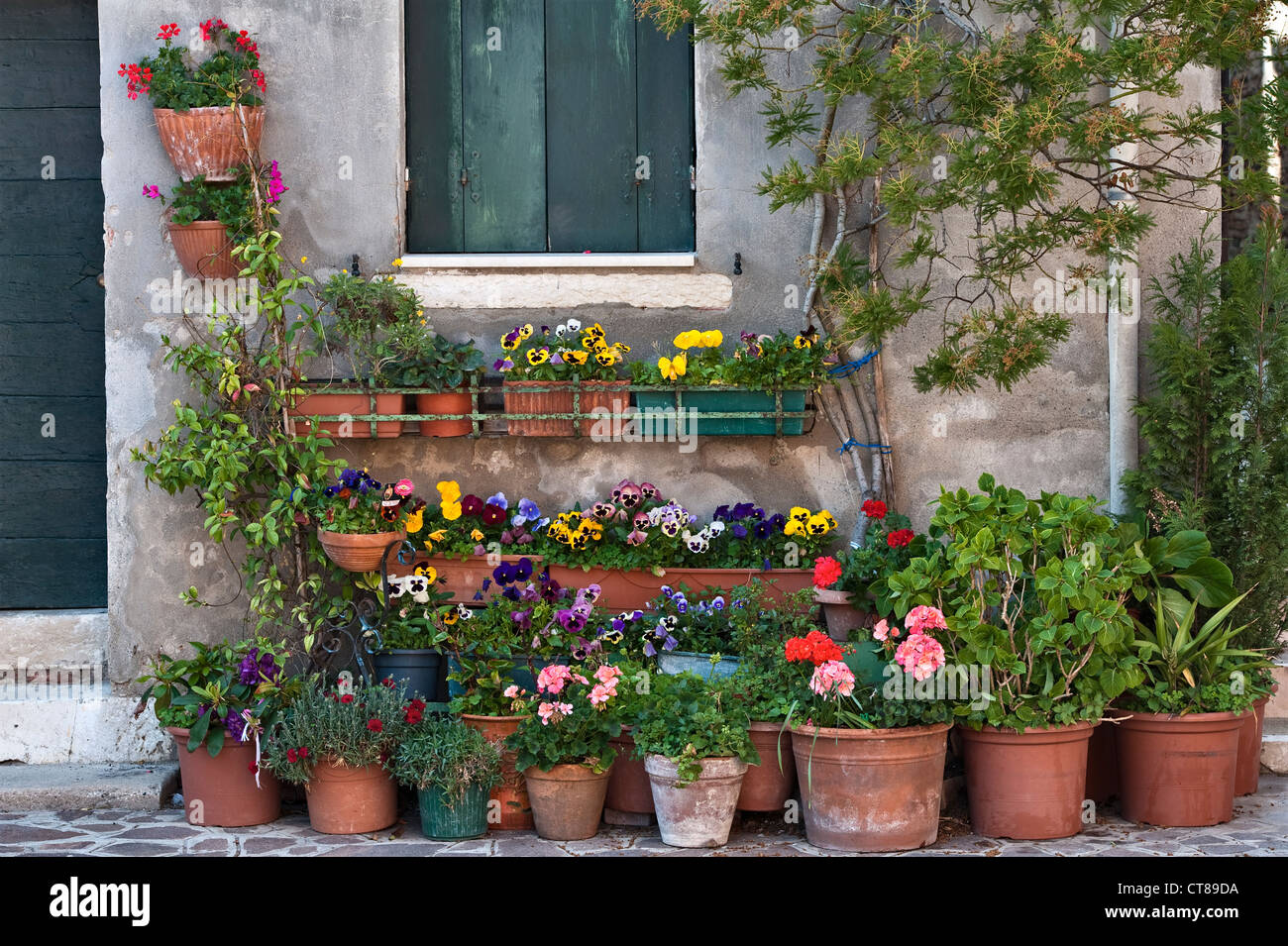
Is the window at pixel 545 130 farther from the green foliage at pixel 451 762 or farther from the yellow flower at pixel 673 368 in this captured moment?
the green foliage at pixel 451 762

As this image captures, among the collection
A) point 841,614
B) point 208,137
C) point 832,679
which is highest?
point 208,137

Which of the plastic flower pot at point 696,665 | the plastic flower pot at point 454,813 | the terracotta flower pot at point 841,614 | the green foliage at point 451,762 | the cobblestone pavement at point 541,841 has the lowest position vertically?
the cobblestone pavement at point 541,841

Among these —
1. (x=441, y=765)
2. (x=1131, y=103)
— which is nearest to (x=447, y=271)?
(x=441, y=765)

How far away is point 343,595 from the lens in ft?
16.7

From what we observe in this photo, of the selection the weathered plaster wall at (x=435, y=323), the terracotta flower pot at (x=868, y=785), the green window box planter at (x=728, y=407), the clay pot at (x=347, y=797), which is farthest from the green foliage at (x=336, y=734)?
the green window box planter at (x=728, y=407)

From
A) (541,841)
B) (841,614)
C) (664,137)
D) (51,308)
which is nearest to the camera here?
(541,841)

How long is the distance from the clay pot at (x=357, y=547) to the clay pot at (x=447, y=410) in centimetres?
47

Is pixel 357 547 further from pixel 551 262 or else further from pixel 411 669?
pixel 551 262

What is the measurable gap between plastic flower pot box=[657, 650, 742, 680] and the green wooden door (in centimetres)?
253

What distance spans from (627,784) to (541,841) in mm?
373

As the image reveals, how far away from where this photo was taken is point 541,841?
4445 millimetres

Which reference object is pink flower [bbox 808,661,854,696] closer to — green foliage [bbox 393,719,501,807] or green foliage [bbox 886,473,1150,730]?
green foliage [bbox 886,473,1150,730]

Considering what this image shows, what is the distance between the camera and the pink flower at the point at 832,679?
4.18 meters

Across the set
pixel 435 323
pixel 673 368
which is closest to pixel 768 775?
pixel 673 368
